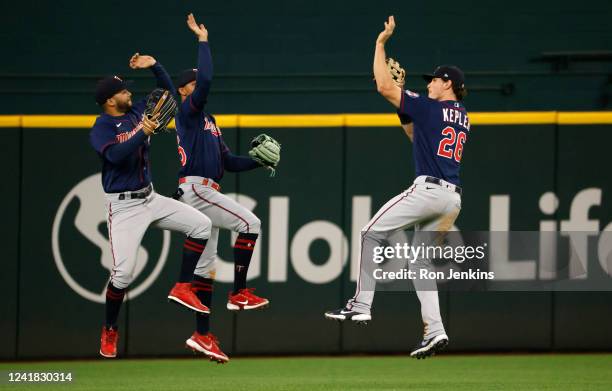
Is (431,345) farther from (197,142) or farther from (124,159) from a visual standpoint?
(124,159)

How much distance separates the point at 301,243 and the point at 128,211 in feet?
11.1

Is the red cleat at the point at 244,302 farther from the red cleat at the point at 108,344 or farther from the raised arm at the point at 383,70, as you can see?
the raised arm at the point at 383,70

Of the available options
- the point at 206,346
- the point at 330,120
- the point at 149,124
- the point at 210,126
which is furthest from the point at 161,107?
the point at 330,120

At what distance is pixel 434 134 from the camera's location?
765 centimetres

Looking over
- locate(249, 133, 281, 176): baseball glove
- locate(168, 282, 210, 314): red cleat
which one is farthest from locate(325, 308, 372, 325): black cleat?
locate(249, 133, 281, 176): baseball glove

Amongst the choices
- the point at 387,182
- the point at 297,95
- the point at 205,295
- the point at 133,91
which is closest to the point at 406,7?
the point at 297,95

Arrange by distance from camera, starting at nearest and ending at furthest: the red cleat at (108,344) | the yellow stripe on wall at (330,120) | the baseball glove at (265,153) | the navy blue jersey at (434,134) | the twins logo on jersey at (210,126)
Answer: the navy blue jersey at (434,134) → the red cleat at (108,344) → the baseball glove at (265,153) → the twins logo on jersey at (210,126) → the yellow stripe on wall at (330,120)

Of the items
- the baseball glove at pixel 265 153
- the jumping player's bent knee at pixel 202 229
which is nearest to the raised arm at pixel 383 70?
the baseball glove at pixel 265 153

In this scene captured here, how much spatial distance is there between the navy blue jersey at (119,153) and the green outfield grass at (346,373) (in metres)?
1.91

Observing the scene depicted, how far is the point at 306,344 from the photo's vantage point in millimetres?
11109

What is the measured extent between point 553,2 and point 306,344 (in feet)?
15.0

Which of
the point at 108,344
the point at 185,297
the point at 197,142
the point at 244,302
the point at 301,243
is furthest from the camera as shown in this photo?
the point at 301,243

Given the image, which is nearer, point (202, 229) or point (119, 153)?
point (119, 153)

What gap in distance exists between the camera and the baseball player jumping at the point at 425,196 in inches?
296
